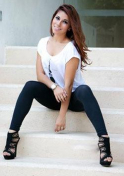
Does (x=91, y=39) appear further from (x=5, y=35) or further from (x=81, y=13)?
(x=5, y=35)

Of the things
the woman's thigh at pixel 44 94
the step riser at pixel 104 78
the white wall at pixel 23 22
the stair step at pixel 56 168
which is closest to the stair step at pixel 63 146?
the stair step at pixel 56 168

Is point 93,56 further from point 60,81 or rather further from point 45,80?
point 45,80

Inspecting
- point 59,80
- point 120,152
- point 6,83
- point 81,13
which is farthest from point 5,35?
point 81,13

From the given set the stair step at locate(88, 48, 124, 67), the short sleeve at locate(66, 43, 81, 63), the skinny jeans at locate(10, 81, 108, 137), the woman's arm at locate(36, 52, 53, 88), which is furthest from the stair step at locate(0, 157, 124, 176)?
the stair step at locate(88, 48, 124, 67)

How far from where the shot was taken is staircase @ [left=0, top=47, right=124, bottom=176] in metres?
2.27

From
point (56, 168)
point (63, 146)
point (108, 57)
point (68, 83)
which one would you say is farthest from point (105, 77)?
point (56, 168)

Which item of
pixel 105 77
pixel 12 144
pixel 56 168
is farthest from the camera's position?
pixel 105 77

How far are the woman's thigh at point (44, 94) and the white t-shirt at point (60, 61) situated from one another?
11 centimetres

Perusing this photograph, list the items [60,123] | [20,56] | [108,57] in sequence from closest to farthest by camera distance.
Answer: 1. [60,123]
2. [108,57]
3. [20,56]

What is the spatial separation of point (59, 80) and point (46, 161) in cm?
59

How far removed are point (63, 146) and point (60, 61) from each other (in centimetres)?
59

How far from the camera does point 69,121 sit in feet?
8.92

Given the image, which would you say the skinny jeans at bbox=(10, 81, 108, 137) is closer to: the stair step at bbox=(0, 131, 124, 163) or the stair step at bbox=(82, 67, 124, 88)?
the stair step at bbox=(0, 131, 124, 163)

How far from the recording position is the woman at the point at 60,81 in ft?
7.94
